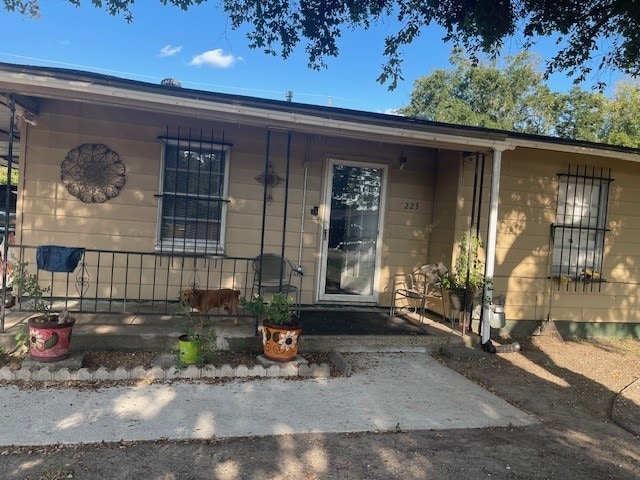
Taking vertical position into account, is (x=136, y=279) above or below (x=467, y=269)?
below

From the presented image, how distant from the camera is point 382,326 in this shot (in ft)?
18.0

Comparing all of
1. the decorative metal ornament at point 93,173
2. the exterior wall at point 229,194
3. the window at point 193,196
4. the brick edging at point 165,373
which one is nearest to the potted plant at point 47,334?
the brick edging at point 165,373

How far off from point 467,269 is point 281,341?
2.54m

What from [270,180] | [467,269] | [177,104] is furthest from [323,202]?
[177,104]

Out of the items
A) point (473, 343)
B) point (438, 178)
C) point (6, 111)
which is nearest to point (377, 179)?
point (438, 178)

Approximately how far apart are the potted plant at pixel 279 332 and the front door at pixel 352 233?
1.87m

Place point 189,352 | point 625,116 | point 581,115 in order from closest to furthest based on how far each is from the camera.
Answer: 1. point 189,352
2. point 625,116
3. point 581,115

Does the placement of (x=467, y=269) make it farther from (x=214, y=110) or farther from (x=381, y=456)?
(x=214, y=110)

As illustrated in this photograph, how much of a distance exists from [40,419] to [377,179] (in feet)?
15.1

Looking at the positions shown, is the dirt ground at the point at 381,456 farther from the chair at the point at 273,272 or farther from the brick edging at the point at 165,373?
the chair at the point at 273,272

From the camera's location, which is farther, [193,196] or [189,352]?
[193,196]

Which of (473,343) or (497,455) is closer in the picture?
(497,455)

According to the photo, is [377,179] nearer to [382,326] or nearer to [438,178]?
[438,178]

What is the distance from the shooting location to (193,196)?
5.68m
